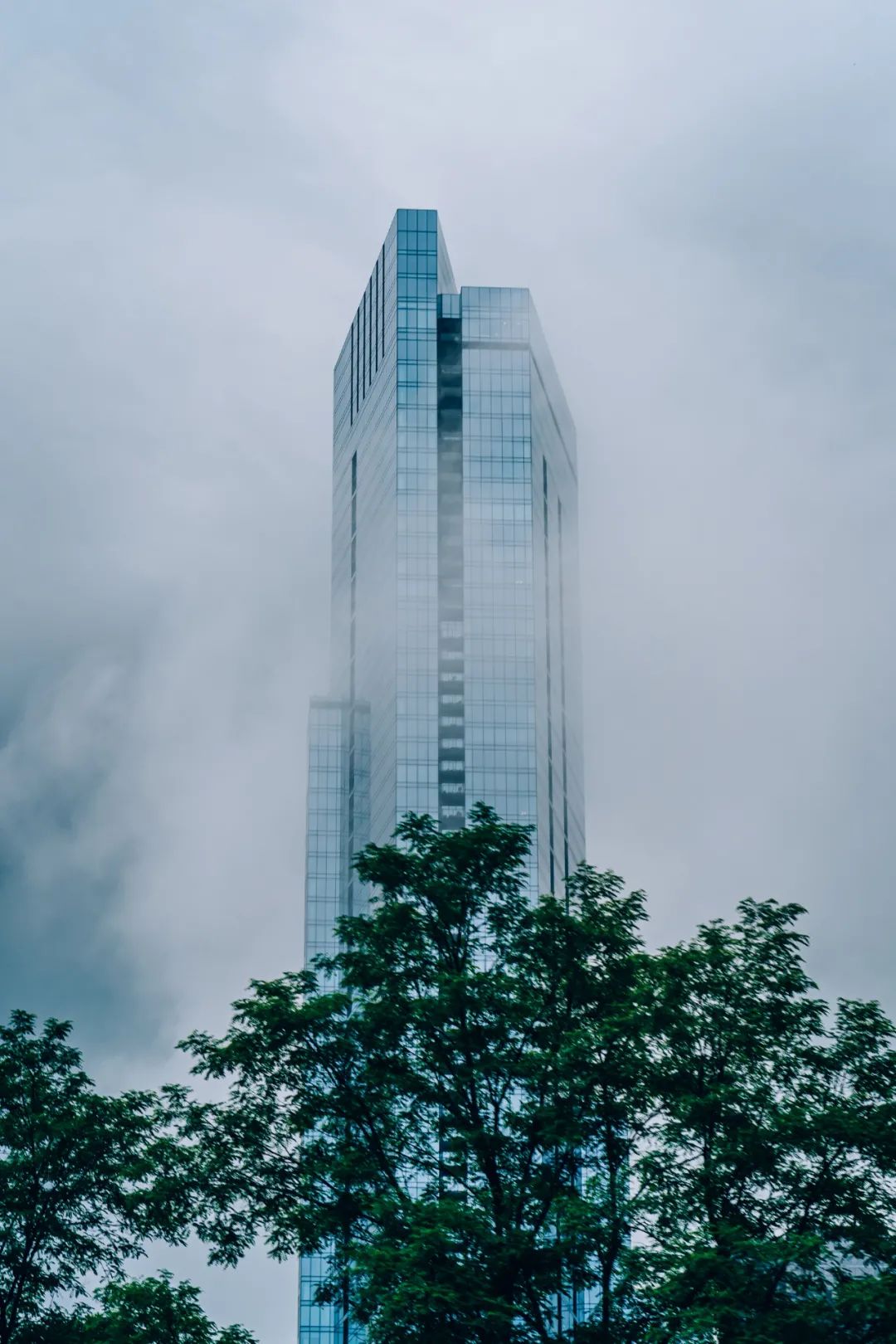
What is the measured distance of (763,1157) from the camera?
108 ft

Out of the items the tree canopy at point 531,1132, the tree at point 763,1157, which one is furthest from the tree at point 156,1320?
the tree at point 763,1157

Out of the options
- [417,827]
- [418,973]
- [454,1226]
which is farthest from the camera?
[417,827]

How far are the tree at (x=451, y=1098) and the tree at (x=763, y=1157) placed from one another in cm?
103

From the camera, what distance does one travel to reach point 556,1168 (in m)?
35.2

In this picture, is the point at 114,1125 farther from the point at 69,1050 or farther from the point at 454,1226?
the point at 454,1226

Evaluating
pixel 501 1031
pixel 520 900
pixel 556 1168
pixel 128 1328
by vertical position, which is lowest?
pixel 128 1328

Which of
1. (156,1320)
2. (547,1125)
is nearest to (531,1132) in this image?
(547,1125)

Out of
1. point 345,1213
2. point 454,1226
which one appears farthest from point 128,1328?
point 454,1226

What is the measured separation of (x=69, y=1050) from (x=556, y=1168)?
20.5 metres

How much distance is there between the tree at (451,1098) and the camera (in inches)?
1294

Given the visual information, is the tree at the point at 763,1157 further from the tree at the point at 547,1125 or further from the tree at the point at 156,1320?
the tree at the point at 156,1320

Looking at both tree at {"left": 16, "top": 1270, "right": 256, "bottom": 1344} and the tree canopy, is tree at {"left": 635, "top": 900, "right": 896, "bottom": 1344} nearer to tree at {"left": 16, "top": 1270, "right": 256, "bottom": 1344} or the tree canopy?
the tree canopy

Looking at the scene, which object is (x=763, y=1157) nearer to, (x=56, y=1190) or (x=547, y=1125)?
(x=547, y=1125)

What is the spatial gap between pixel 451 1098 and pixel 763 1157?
22.0 ft
